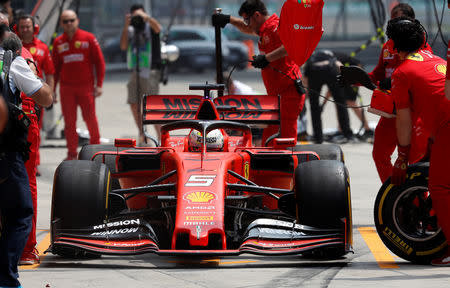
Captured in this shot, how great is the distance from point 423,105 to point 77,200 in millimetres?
2483

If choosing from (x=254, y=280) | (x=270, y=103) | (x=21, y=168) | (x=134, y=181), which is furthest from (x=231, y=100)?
(x=21, y=168)

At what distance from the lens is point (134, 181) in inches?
336

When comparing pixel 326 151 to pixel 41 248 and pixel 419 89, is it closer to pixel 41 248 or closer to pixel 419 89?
pixel 419 89

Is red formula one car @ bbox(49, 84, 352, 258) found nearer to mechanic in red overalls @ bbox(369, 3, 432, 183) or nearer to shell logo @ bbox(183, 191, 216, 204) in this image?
shell logo @ bbox(183, 191, 216, 204)

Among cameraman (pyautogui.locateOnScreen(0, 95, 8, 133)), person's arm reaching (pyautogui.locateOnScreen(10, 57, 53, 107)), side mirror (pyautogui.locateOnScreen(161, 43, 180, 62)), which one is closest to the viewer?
cameraman (pyautogui.locateOnScreen(0, 95, 8, 133))

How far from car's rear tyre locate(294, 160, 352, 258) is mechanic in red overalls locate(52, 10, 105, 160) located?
635cm

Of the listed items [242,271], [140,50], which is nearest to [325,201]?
[242,271]

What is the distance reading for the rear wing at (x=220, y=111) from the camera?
912cm

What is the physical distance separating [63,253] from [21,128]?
1758mm

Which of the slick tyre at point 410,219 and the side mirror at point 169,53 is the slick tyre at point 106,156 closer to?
the slick tyre at point 410,219

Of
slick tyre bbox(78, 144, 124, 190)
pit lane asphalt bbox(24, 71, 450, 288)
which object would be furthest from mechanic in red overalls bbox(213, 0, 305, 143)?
slick tyre bbox(78, 144, 124, 190)

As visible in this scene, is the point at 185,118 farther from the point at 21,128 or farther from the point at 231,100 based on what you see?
the point at 21,128

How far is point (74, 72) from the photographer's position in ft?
43.9

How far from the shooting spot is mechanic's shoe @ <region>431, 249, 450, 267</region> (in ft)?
23.6
